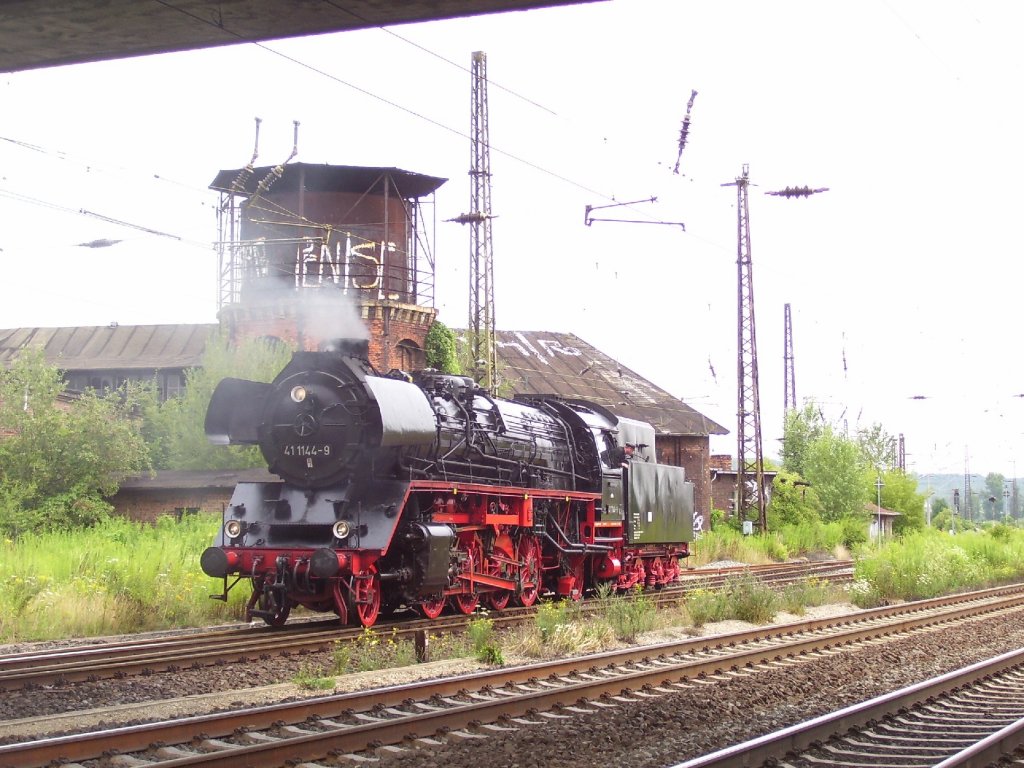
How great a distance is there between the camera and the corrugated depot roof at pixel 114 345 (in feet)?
167

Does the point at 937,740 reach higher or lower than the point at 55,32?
lower

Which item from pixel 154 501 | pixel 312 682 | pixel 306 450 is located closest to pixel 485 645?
pixel 312 682

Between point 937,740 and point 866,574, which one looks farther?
point 866,574

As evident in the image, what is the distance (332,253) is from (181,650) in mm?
25124

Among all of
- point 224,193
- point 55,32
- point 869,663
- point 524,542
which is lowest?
point 869,663

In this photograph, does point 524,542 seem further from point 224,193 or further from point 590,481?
point 224,193

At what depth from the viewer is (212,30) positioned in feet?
27.0

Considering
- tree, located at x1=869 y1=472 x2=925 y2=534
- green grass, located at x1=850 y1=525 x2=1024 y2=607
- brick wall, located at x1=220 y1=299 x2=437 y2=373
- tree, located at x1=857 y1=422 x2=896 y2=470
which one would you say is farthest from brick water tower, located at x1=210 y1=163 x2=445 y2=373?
tree, located at x1=857 y1=422 x2=896 y2=470

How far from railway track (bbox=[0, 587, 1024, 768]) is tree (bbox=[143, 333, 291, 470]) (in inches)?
902

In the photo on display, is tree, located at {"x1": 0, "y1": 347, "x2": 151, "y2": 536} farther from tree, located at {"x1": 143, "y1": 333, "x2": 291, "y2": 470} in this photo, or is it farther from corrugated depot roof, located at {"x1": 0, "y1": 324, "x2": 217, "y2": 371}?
corrugated depot roof, located at {"x1": 0, "y1": 324, "x2": 217, "y2": 371}

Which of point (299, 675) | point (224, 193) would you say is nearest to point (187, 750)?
point (299, 675)

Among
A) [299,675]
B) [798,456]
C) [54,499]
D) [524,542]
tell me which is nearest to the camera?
[299,675]

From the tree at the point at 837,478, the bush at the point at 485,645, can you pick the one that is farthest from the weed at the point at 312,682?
the tree at the point at 837,478

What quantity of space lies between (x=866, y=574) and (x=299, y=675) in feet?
47.9
